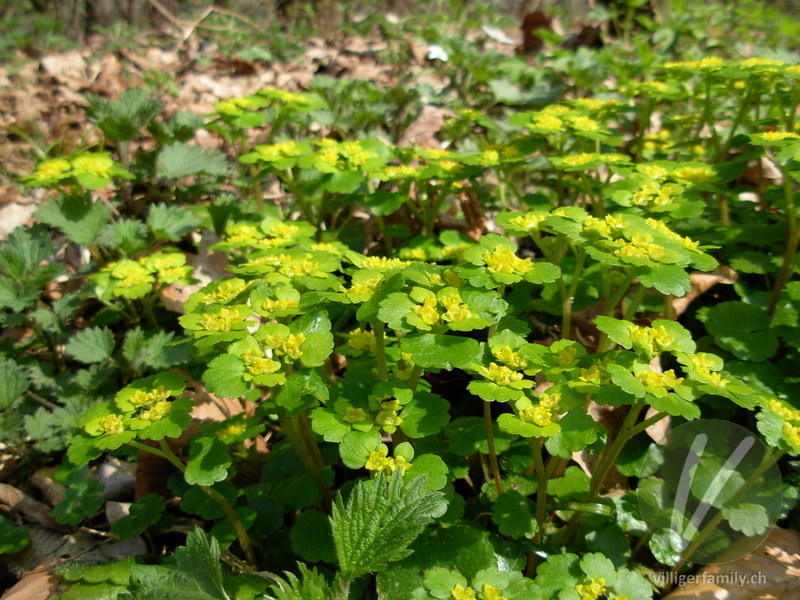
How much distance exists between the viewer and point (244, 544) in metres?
1.62

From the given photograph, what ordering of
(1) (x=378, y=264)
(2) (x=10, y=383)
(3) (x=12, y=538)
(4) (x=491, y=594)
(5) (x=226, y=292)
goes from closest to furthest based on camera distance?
(4) (x=491, y=594), (5) (x=226, y=292), (1) (x=378, y=264), (3) (x=12, y=538), (2) (x=10, y=383)

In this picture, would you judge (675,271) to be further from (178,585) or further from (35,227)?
(35,227)

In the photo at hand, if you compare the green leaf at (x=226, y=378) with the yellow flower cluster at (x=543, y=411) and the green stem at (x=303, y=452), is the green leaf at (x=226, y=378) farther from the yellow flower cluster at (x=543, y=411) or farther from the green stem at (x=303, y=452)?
the yellow flower cluster at (x=543, y=411)

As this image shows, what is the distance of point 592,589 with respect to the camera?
1.31m

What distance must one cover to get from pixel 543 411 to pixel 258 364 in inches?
28.4

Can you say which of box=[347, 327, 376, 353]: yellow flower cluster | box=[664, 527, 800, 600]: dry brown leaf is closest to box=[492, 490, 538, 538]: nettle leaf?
box=[664, 527, 800, 600]: dry brown leaf

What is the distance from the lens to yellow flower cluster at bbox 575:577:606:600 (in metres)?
1.30

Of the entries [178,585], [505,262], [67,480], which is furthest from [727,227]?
[67,480]

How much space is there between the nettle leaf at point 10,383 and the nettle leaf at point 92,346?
0.71 ft

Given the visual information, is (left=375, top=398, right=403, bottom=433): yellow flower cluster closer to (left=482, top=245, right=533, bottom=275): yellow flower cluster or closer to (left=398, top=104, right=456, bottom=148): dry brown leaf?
(left=482, top=245, right=533, bottom=275): yellow flower cluster

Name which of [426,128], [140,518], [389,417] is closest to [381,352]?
[389,417]

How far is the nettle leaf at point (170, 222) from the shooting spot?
2.47m

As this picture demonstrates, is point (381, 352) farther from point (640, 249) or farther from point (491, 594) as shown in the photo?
point (640, 249)

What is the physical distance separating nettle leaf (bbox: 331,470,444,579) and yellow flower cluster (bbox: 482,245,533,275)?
2.01 feet
